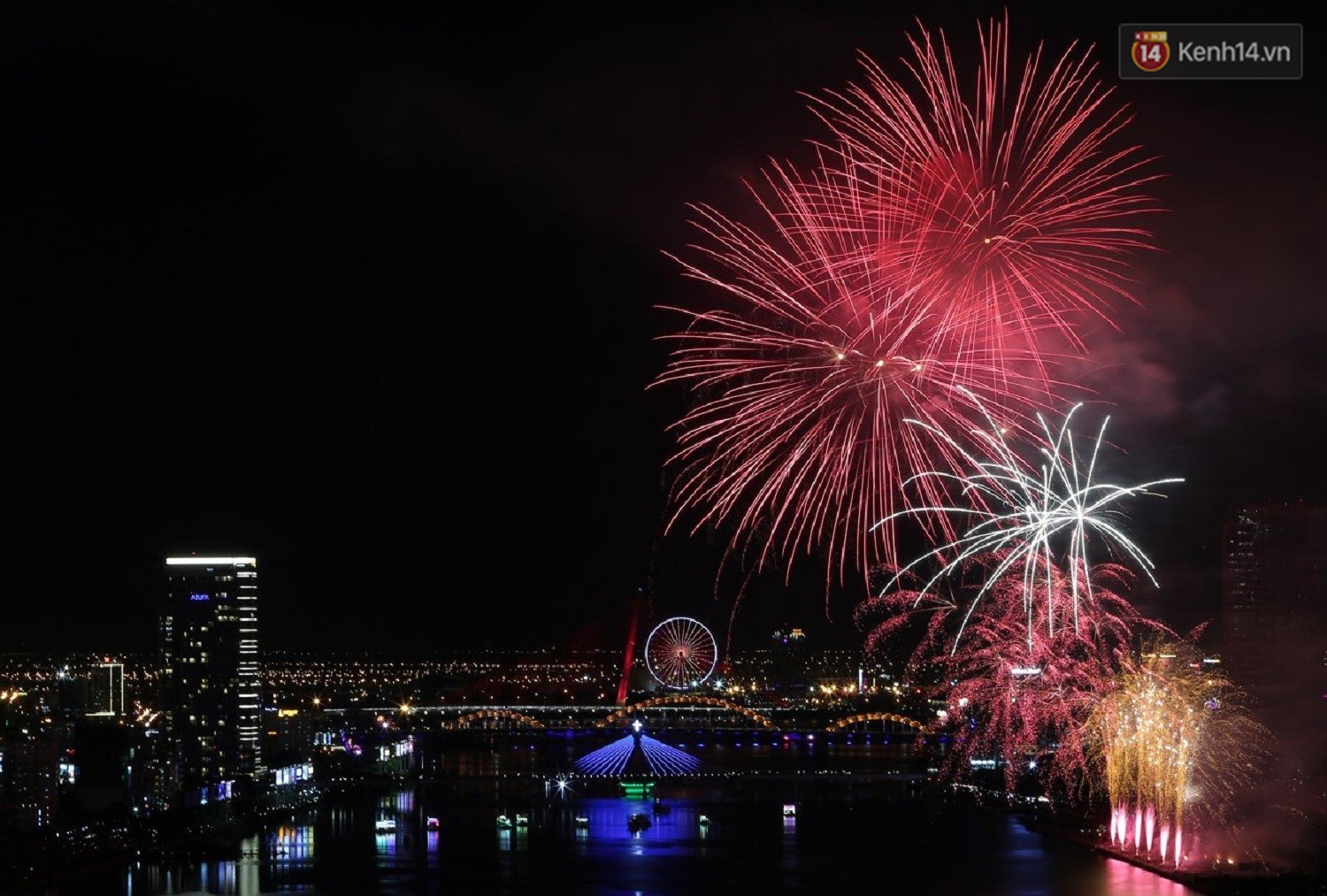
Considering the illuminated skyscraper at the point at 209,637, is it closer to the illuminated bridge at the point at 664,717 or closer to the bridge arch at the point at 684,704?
the illuminated bridge at the point at 664,717

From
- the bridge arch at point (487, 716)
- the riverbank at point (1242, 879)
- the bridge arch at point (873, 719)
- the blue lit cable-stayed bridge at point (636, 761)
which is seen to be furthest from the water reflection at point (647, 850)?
the bridge arch at point (487, 716)

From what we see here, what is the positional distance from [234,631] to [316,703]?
9.93m

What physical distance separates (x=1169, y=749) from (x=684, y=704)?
97.4 m

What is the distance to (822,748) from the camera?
11825cm

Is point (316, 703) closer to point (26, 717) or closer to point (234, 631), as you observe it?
point (234, 631)

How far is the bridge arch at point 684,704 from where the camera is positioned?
121m

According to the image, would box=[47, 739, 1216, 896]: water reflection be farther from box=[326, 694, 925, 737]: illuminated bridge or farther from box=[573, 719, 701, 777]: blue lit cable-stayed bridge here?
box=[326, 694, 925, 737]: illuminated bridge

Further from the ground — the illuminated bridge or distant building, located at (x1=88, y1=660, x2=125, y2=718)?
distant building, located at (x1=88, y1=660, x2=125, y2=718)

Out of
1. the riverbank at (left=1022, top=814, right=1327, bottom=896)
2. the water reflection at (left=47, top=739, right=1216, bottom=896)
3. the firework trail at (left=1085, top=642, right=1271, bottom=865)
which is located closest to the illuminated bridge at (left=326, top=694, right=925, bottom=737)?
the water reflection at (left=47, top=739, right=1216, bottom=896)

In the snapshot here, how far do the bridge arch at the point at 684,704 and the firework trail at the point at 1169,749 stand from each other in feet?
256

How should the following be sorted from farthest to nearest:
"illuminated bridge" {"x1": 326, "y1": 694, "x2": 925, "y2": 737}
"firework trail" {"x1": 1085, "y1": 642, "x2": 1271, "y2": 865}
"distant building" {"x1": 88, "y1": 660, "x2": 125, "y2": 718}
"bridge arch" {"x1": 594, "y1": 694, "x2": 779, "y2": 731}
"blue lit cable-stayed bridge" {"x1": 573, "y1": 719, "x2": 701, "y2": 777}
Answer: "bridge arch" {"x1": 594, "y1": 694, "x2": 779, "y2": 731} → "illuminated bridge" {"x1": 326, "y1": 694, "x2": 925, "y2": 737} → "distant building" {"x1": 88, "y1": 660, "x2": 125, "y2": 718} → "blue lit cable-stayed bridge" {"x1": 573, "y1": 719, "x2": 701, "y2": 777} → "firework trail" {"x1": 1085, "y1": 642, "x2": 1271, "y2": 865}

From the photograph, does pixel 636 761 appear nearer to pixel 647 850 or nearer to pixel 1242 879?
pixel 647 850

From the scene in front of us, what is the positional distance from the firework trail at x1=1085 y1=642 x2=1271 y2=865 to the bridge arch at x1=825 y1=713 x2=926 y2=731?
62.1 meters

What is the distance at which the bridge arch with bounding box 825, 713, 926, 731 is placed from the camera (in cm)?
10719
